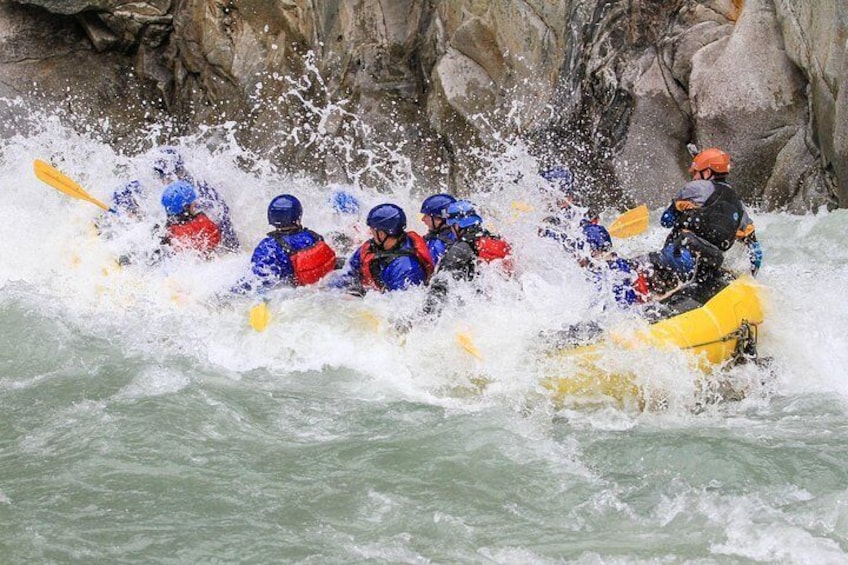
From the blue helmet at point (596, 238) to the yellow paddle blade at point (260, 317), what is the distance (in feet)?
7.48

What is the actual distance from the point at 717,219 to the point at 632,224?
1464mm

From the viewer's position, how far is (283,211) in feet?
22.4

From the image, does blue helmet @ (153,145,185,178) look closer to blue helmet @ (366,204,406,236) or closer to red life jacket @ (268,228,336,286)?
red life jacket @ (268,228,336,286)

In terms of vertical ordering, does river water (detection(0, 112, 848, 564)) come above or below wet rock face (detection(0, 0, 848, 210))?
below

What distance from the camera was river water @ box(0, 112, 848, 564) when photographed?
155 inches

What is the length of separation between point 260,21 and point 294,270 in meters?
6.29

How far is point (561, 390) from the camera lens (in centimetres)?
538

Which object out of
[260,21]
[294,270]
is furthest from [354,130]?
[294,270]

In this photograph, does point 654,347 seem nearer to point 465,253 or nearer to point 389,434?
point 465,253

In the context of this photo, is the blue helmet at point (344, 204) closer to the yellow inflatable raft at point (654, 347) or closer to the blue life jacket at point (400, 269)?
the blue life jacket at point (400, 269)

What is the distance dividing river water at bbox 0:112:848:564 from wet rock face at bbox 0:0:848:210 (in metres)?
2.69

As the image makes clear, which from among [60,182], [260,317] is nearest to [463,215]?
[260,317]

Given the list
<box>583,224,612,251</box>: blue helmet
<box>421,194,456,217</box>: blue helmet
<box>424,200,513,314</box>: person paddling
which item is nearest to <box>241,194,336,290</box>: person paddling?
<box>421,194,456,217</box>: blue helmet

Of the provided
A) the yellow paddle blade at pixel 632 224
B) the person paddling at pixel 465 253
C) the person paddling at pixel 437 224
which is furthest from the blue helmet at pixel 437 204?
the yellow paddle blade at pixel 632 224
